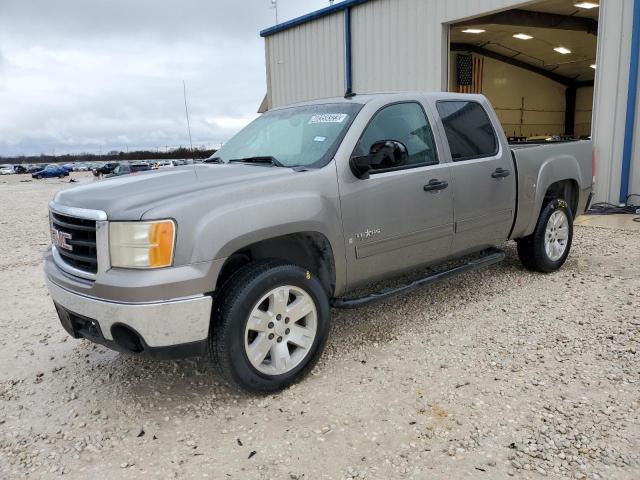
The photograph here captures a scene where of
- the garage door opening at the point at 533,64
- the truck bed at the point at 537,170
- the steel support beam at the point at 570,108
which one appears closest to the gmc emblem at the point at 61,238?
the truck bed at the point at 537,170

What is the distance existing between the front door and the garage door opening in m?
10.1

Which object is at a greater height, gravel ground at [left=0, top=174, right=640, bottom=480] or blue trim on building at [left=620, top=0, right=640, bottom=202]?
blue trim on building at [left=620, top=0, right=640, bottom=202]

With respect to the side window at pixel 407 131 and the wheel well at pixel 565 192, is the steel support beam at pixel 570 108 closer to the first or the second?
the wheel well at pixel 565 192

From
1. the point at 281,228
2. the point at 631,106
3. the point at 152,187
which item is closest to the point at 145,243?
the point at 152,187

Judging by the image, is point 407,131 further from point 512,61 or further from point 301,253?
point 512,61

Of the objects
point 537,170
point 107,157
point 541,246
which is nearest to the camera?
point 537,170

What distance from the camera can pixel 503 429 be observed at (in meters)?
2.73

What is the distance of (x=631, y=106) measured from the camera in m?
8.87

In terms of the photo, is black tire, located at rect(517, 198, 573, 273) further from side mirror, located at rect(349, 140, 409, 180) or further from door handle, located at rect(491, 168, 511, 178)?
side mirror, located at rect(349, 140, 409, 180)

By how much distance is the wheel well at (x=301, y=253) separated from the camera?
3258 millimetres

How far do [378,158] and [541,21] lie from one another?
53.9 feet

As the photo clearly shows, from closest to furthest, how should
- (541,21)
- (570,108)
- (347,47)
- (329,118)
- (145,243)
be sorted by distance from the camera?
1. (145,243)
2. (329,118)
3. (347,47)
4. (541,21)
5. (570,108)

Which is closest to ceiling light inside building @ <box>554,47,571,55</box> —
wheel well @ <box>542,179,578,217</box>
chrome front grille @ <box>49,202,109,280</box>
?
wheel well @ <box>542,179,578,217</box>

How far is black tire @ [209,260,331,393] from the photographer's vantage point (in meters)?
2.90
